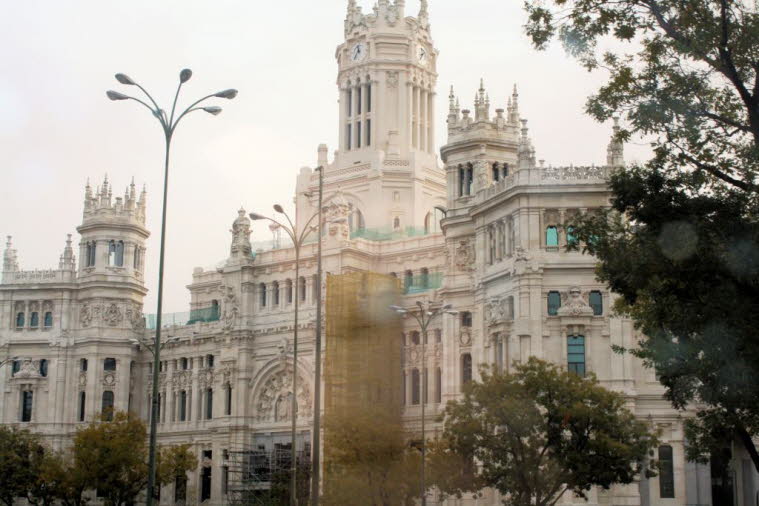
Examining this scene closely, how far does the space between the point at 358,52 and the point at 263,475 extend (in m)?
34.3

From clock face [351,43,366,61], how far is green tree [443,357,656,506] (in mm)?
47814

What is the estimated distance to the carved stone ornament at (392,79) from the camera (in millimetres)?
95062

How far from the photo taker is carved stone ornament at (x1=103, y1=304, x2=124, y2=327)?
10044 centimetres

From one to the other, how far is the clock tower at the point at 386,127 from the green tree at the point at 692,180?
195ft

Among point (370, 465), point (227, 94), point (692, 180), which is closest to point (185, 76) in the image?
point (227, 94)

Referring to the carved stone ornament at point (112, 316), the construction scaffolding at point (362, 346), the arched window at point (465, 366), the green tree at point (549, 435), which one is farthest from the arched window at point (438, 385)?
the carved stone ornament at point (112, 316)

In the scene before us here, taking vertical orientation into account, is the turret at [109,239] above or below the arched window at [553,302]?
above

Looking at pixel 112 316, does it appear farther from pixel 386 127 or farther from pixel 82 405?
pixel 386 127

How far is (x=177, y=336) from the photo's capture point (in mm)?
98688

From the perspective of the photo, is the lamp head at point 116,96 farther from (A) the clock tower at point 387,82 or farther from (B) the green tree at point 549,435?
(A) the clock tower at point 387,82

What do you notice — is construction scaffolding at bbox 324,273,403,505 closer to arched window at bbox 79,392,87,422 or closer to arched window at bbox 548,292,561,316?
arched window at bbox 548,292,561,316

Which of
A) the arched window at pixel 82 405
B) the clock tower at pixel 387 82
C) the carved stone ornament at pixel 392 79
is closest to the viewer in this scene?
the clock tower at pixel 387 82

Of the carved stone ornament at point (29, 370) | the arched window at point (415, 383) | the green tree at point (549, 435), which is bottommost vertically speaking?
the green tree at point (549, 435)

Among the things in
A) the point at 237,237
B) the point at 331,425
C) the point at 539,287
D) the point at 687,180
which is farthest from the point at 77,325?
the point at 687,180
